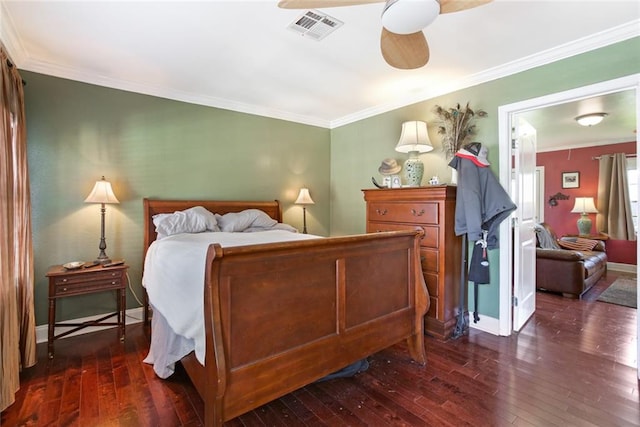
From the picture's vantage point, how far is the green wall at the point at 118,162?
9.31ft

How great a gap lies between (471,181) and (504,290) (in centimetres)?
110

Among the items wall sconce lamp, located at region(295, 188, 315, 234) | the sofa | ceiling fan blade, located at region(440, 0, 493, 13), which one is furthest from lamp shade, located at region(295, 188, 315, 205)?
the sofa

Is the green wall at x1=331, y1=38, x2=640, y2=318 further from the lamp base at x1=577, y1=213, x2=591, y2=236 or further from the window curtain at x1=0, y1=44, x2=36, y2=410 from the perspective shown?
the lamp base at x1=577, y1=213, x2=591, y2=236

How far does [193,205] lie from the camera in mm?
3535

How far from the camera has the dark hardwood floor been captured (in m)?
1.74

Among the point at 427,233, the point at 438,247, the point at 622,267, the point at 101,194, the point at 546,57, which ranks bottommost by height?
the point at 622,267

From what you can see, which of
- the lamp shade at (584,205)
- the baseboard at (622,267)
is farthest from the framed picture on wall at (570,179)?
the baseboard at (622,267)

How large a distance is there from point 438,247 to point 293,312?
Answer: 1726mm

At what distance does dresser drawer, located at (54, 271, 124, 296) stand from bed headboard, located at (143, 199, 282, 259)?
54cm

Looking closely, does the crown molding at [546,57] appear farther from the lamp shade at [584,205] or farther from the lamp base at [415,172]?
the lamp shade at [584,205]

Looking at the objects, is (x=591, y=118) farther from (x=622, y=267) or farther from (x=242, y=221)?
(x=242, y=221)

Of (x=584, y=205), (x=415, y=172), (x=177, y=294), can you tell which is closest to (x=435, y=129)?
(x=415, y=172)

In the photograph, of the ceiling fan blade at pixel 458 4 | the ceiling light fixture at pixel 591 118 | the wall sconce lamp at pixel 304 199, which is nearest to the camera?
the ceiling fan blade at pixel 458 4

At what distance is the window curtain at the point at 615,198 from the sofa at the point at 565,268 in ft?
4.14
